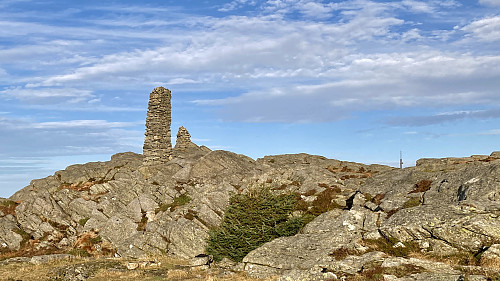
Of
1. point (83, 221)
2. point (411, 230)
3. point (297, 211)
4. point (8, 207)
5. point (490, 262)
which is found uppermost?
point (8, 207)

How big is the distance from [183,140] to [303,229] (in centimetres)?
5867

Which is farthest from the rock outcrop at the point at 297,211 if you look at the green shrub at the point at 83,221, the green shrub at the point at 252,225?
the green shrub at the point at 252,225

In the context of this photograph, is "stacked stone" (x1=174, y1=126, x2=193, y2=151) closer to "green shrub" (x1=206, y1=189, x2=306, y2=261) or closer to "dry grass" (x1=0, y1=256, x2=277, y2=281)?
"dry grass" (x1=0, y1=256, x2=277, y2=281)

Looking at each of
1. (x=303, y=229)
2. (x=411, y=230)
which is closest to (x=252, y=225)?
(x=303, y=229)

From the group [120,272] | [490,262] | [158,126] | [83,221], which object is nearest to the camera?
[490,262]

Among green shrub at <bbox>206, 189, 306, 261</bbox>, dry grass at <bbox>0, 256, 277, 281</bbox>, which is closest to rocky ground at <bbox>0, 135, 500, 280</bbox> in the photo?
dry grass at <bbox>0, 256, 277, 281</bbox>

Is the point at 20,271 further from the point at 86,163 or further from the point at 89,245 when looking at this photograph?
the point at 86,163

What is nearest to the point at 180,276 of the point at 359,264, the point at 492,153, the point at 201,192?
the point at 359,264

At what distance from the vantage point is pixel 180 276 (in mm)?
29188

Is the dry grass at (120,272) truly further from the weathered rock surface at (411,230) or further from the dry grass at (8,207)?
the dry grass at (8,207)

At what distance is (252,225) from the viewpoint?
1345 inches

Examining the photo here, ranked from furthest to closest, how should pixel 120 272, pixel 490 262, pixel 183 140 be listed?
pixel 183 140, pixel 120 272, pixel 490 262

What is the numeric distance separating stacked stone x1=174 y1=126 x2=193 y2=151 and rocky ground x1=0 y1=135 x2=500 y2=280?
19.7 ft

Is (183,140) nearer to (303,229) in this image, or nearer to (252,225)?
(252,225)
